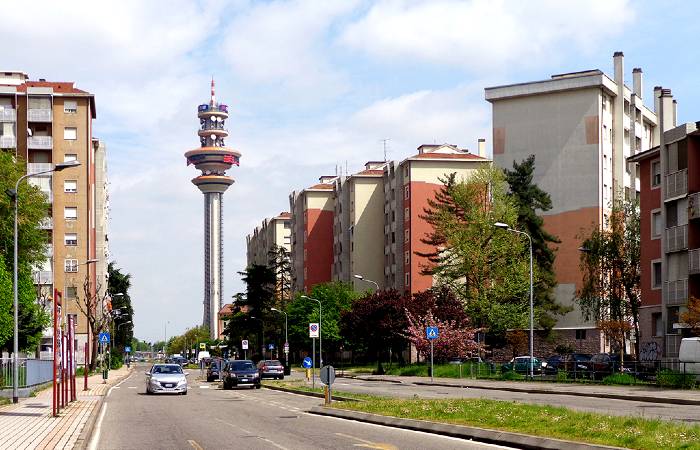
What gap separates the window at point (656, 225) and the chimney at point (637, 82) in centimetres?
3878

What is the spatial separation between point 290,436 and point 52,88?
8959 centimetres

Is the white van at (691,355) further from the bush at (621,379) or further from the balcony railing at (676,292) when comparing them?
the balcony railing at (676,292)

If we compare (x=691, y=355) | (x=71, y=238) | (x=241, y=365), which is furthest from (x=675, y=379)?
(x=71, y=238)

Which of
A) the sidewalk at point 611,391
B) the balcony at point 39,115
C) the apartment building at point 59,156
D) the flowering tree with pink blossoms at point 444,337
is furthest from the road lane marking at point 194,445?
the balcony at point 39,115

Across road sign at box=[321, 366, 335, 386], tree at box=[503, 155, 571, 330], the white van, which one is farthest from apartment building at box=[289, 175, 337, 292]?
road sign at box=[321, 366, 335, 386]

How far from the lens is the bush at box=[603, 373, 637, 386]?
4522 cm

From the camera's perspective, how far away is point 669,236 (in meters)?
58.1

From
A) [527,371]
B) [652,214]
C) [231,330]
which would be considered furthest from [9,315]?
[231,330]

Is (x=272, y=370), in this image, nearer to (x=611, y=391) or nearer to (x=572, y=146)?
(x=611, y=391)

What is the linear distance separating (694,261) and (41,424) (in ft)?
128

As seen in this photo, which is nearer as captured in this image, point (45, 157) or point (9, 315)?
point (9, 315)

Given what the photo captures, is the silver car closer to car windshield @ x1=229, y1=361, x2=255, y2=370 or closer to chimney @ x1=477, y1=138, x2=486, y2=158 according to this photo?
car windshield @ x1=229, y1=361, x2=255, y2=370

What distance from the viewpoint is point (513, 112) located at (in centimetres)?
9369

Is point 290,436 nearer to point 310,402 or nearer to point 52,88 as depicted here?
point 310,402
